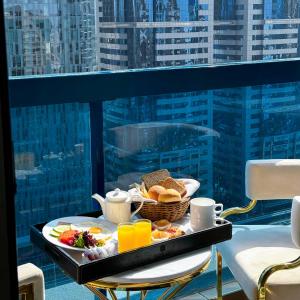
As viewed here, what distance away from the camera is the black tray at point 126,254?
4.86ft

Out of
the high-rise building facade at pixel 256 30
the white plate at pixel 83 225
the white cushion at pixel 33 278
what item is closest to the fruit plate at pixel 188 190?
the white plate at pixel 83 225

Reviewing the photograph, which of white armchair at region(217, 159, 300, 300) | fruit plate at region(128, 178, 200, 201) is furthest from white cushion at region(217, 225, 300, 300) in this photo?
fruit plate at region(128, 178, 200, 201)

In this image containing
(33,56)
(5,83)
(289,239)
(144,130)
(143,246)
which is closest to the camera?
(5,83)

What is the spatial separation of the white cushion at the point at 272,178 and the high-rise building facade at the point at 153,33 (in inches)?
26.0

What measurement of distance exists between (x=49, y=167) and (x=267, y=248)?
94 centimetres

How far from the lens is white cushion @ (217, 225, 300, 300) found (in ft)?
5.52

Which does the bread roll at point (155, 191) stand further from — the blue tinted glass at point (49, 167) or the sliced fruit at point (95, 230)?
the blue tinted glass at point (49, 167)

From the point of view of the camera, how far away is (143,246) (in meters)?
1.58

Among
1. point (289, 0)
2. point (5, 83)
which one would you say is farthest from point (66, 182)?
point (5, 83)

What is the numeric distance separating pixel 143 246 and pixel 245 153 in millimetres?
1316

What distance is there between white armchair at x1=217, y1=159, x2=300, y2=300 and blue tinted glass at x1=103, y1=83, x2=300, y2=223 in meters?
0.52

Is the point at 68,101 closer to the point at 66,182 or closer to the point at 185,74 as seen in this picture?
the point at 66,182

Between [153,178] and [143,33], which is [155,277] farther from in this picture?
[143,33]

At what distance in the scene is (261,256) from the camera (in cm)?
186
